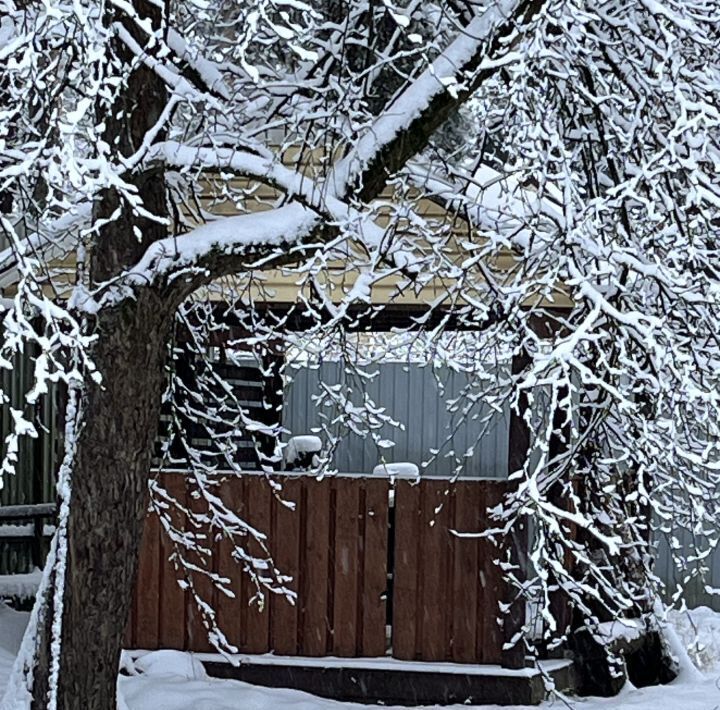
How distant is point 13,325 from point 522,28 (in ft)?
6.54

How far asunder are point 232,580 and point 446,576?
1436 mm

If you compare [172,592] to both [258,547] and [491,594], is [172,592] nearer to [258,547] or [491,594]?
[258,547]

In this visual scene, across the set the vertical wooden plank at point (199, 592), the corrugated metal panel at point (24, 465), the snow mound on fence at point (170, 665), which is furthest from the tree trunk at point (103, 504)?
the corrugated metal panel at point (24, 465)

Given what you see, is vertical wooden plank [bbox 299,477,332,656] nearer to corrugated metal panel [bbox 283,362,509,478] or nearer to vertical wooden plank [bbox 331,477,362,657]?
vertical wooden plank [bbox 331,477,362,657]

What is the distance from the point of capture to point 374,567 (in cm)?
805

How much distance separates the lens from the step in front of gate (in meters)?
7.67

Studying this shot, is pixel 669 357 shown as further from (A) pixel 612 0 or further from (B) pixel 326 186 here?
(A) pixel 612 0

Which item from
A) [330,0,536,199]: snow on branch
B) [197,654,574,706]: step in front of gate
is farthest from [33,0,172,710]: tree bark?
[197,654,574,706]: step in front of gate

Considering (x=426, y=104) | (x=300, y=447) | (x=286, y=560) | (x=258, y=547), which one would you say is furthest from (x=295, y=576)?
(x=426, y=104)

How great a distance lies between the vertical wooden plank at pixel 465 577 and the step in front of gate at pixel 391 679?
14cm

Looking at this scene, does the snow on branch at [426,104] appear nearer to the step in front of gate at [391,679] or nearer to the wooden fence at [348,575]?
the wooden fence at [348,575]

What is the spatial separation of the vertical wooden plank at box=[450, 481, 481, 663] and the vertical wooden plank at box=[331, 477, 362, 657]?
25.7 inches

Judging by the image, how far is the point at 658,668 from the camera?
9.06 meters

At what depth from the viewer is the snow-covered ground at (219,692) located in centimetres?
722
